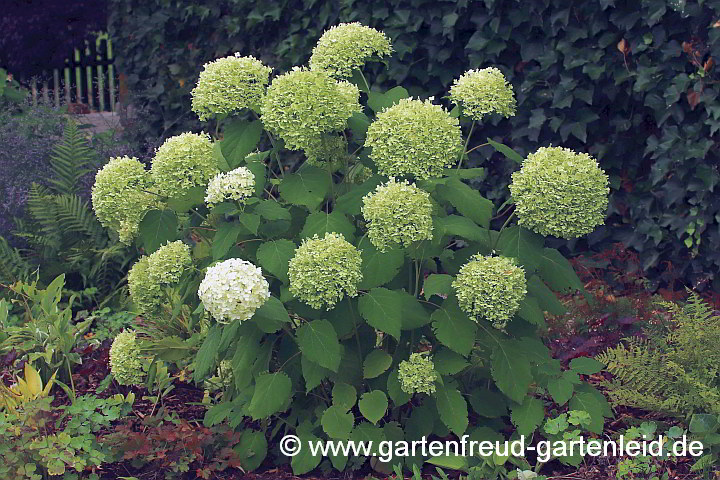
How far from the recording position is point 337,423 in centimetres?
313

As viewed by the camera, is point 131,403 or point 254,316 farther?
point 131,403

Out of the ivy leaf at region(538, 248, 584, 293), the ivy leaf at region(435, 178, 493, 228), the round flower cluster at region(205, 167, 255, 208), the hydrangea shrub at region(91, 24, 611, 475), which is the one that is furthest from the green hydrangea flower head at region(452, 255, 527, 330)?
the round flower cluster at region(205, 167, 255, 208)

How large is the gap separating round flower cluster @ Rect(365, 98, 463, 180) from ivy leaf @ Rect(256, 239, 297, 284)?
443 millimetres

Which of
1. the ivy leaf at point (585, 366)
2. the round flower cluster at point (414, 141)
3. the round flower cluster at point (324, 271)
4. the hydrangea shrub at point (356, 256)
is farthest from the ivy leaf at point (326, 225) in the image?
the ivy leaf at point (585, 366)

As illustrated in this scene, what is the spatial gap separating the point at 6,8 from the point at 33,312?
11094mm

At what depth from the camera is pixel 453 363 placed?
3143 mm

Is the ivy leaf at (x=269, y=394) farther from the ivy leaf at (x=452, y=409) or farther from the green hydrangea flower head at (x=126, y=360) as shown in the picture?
the green hydrangea flower head at (x=126, y=360)

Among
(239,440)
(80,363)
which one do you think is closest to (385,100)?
(239,440)

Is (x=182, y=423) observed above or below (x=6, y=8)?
above

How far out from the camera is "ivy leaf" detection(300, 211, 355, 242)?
10.1ft

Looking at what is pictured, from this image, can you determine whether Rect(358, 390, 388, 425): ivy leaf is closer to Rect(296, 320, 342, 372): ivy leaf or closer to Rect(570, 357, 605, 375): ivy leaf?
Rect(296, 320, 342, 372): ivy leaf

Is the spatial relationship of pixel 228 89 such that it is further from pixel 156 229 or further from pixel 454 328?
pixel 454 328

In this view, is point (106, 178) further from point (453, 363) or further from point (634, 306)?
point (634, 306)

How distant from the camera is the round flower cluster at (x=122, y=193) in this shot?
325 centimetres
